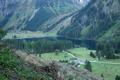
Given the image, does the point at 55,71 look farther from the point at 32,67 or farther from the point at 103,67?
the point at 103,67

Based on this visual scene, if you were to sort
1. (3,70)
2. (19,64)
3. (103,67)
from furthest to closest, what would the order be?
(103,67), (19,64), (3,70)

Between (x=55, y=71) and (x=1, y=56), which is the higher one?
(x=1, y=56)

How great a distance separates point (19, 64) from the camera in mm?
38656

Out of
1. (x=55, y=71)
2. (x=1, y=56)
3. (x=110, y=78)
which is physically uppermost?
(x=1, y=56)

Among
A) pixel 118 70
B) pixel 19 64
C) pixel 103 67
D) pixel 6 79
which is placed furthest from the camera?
pixel 103 67

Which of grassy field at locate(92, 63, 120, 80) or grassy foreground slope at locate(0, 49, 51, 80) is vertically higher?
grassy foreground slope at locate(0, 49, 51, 80)

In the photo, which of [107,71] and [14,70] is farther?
[107,71]

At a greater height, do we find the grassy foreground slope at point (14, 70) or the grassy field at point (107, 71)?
the grassy foreground slope at point (14, 70)

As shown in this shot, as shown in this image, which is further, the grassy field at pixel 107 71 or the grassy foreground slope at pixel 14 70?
the grassy field at pixel 107 71

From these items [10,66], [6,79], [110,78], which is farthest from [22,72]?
[110,78]

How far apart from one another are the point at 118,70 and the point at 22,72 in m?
118

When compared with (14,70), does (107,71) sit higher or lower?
lower

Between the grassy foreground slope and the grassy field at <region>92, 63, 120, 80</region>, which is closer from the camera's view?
the grassy foreground slope

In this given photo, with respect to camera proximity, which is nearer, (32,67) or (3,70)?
(3,70)
